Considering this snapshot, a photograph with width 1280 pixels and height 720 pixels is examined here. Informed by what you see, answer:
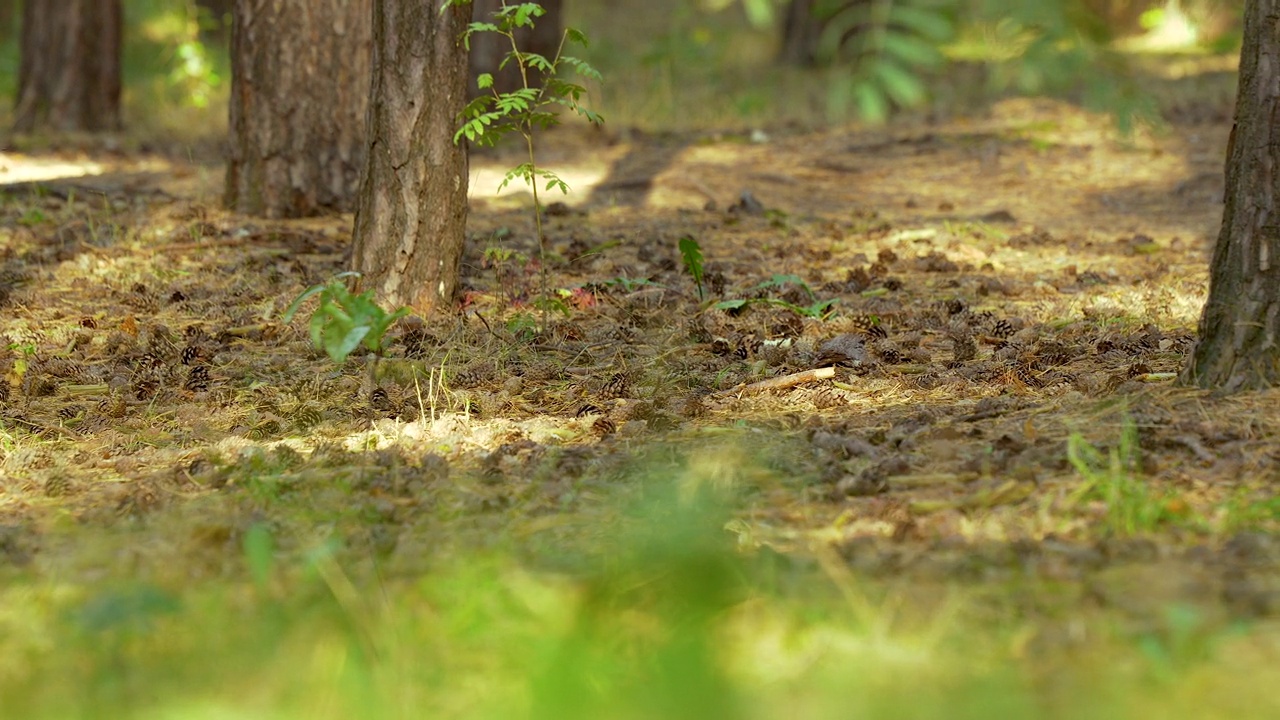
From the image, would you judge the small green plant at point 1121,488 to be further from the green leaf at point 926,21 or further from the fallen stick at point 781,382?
the green leaf at point 926,21

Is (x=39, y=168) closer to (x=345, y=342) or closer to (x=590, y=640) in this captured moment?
(x=345, y=342)

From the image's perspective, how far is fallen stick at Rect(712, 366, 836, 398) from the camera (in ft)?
12.5

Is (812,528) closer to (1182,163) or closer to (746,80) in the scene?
(1182,163)

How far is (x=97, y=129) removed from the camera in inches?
377

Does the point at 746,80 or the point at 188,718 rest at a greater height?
the point at 746,80

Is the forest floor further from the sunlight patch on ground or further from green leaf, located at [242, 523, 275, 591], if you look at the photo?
the sunlight patch on ground

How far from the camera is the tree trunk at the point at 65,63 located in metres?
9.30

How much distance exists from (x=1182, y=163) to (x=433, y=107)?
5.85m

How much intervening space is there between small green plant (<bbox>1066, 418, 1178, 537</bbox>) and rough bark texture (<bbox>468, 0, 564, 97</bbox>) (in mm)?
6674

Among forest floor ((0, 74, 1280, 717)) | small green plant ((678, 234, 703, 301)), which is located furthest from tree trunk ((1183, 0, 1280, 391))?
small green plant ((678, 234, 703, 301))

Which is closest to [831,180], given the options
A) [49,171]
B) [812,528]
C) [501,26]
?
[501,26]

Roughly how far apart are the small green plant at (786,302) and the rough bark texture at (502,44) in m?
4.42

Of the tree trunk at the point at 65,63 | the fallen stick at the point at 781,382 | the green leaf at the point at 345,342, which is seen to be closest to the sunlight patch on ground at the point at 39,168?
the tree trunk at the point at 65,63

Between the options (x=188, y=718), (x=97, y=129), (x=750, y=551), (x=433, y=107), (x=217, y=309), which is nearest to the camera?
(x=188, y=718)
